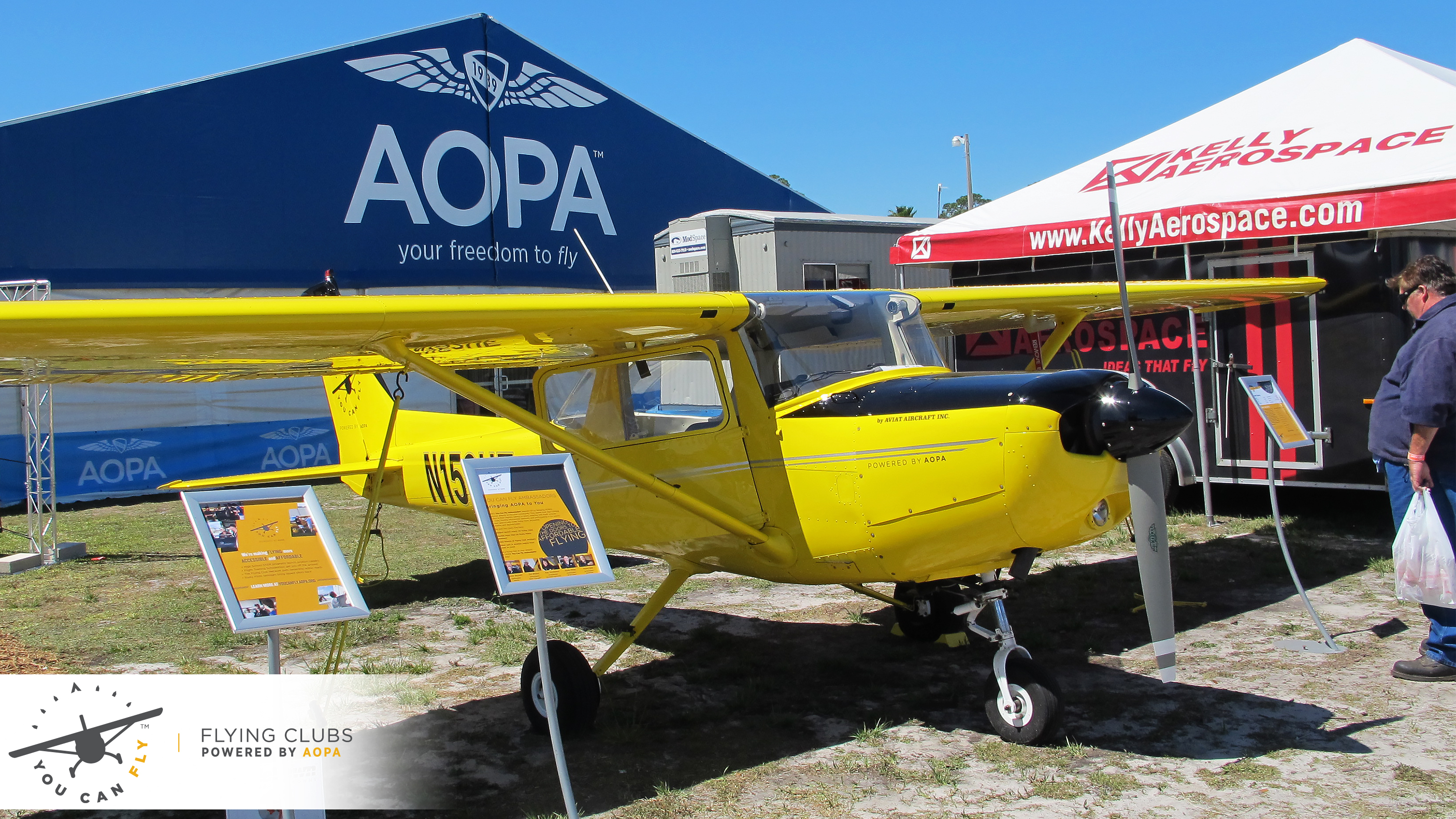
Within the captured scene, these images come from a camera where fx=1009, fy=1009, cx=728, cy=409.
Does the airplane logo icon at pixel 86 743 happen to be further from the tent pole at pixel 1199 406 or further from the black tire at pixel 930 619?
the tent pole at pixel 1199 406

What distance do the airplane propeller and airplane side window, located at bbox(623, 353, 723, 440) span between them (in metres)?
1.94

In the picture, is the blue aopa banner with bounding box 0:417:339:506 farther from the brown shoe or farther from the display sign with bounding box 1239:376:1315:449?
the brown shoe

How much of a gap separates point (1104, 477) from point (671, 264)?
39.6 ft

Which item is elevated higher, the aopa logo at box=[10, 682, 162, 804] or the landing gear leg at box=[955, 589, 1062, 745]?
the aopa logo at box=[10, 682, 162, 804]

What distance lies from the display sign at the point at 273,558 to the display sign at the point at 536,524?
20.0 inches

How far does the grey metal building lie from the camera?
14359 mm

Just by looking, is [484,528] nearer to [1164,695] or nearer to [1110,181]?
[1110,181]

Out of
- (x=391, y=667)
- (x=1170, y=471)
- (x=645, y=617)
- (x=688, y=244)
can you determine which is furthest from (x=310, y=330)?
(x=688, y=244)

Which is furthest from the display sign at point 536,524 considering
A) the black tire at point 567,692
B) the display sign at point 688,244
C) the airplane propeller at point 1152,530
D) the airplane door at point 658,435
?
the display sign at point 688,244

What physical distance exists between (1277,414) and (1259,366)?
338 cm

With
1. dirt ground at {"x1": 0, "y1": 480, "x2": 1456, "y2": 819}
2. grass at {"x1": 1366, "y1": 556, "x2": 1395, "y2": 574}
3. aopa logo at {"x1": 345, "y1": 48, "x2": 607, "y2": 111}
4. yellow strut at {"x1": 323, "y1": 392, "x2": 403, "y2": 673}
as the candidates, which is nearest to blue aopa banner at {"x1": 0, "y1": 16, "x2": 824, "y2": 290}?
aopa logo at {"x1": 345, "y1": 48, "x2": 607, "y2": 111}

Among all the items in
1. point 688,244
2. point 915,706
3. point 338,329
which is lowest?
point 915,706

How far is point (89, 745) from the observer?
11.4 ft

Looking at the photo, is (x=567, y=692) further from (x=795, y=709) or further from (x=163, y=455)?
(x=163, y=455)
